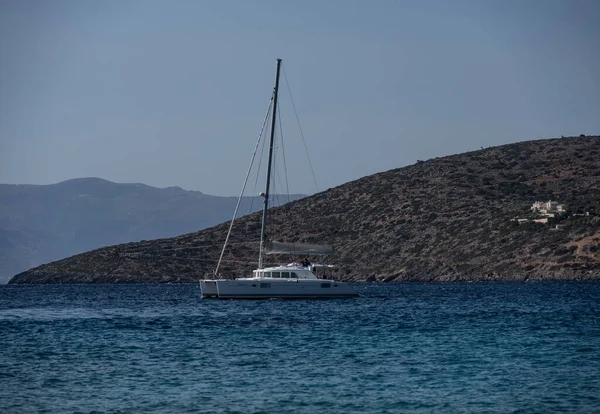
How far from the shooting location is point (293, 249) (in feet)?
235

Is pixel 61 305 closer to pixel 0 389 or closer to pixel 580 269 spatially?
pixel 0 389

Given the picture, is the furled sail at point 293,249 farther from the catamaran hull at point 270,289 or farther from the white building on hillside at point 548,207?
the white building on hillside at point 548,207

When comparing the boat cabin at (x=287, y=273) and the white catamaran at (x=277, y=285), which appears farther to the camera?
the boat cabin at (x=287, y=273)

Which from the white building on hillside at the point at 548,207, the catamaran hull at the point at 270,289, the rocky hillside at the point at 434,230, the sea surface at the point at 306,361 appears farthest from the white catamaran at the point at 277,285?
the white building on hillside at the point at 548,207

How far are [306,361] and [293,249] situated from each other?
36312 millimetres

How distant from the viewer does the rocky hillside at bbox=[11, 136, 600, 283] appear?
4564 inches

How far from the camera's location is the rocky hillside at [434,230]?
115938 millimetres

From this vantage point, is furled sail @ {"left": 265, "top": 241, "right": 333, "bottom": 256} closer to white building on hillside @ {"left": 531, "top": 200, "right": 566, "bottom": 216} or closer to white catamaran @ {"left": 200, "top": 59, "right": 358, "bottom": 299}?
white catamaran @ {"left": 200, "top": 59, "right": 358, "bottom": 299}

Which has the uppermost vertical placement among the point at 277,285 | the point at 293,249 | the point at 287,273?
the point at 293,249

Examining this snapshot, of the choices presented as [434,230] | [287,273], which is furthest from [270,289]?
[434,230]

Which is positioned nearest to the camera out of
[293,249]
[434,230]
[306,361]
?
[306,361]

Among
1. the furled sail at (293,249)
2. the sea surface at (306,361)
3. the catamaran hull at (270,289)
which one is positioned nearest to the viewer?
the sea surface at (306,361)

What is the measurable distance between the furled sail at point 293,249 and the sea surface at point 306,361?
10490 millimetres

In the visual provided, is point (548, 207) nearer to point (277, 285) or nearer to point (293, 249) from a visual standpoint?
point (293, 249)
